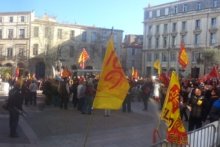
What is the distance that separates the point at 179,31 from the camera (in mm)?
77812

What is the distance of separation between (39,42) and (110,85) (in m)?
65.9

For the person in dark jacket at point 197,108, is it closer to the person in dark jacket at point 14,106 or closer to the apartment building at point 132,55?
the person in dark jacket at point 14,106

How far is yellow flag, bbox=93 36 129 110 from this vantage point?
8.11 m

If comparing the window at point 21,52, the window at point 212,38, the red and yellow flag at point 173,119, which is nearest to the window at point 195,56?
the window at point 212,38

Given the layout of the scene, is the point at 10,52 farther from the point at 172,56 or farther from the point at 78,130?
the point at 78,130

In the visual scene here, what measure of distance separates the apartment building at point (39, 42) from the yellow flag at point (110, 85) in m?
62.0

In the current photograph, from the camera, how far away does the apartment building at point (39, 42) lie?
71.4 m

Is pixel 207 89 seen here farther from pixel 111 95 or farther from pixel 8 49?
pixel 8 49

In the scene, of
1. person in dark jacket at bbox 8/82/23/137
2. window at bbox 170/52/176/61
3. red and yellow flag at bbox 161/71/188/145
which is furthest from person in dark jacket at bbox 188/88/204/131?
window at bbox 170/52/176/61

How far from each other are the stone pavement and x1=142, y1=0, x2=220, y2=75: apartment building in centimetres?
4633

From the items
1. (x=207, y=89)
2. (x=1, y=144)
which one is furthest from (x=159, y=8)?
(x=1, y=144)

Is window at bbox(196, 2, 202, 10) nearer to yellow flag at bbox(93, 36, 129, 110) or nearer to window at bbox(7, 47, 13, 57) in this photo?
window at bbox(7, 47, 13, 57)

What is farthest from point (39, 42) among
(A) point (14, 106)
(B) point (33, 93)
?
(A) point (14, 106)

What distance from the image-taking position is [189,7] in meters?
76.1
